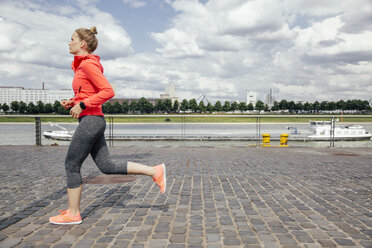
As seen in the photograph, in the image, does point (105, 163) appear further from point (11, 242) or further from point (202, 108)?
point (202, 108)

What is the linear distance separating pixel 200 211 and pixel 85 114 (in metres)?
1.73

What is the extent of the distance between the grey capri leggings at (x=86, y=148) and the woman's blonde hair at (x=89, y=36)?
2.41ft

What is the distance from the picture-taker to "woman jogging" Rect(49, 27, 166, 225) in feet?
9.71

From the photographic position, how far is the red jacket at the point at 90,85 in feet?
9.55

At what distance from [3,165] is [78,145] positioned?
5.57m

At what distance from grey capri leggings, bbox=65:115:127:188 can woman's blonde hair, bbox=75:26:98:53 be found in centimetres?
73

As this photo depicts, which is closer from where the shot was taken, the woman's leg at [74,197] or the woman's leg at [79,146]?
the woman's leg at [79,146]

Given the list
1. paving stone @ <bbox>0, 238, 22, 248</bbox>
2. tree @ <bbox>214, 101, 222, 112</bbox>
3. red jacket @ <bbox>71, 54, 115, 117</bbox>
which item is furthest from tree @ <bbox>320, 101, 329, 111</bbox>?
paving stone @ <bbox>0, 238, 22, 248</bbox>

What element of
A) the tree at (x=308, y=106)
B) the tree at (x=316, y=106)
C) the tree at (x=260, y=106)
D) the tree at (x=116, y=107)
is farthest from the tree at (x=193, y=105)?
the tree at (x=316, y=106)

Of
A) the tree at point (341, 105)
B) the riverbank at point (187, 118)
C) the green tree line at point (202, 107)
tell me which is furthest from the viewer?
the tree at point (341, 105)

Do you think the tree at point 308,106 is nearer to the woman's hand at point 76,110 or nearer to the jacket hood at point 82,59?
→ the jacket hood at point 82,59

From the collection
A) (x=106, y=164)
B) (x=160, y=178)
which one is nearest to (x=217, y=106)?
(x=160, y=178)

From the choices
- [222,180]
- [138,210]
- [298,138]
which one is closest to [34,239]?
[138,210]

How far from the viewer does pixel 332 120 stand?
43.8 feet
